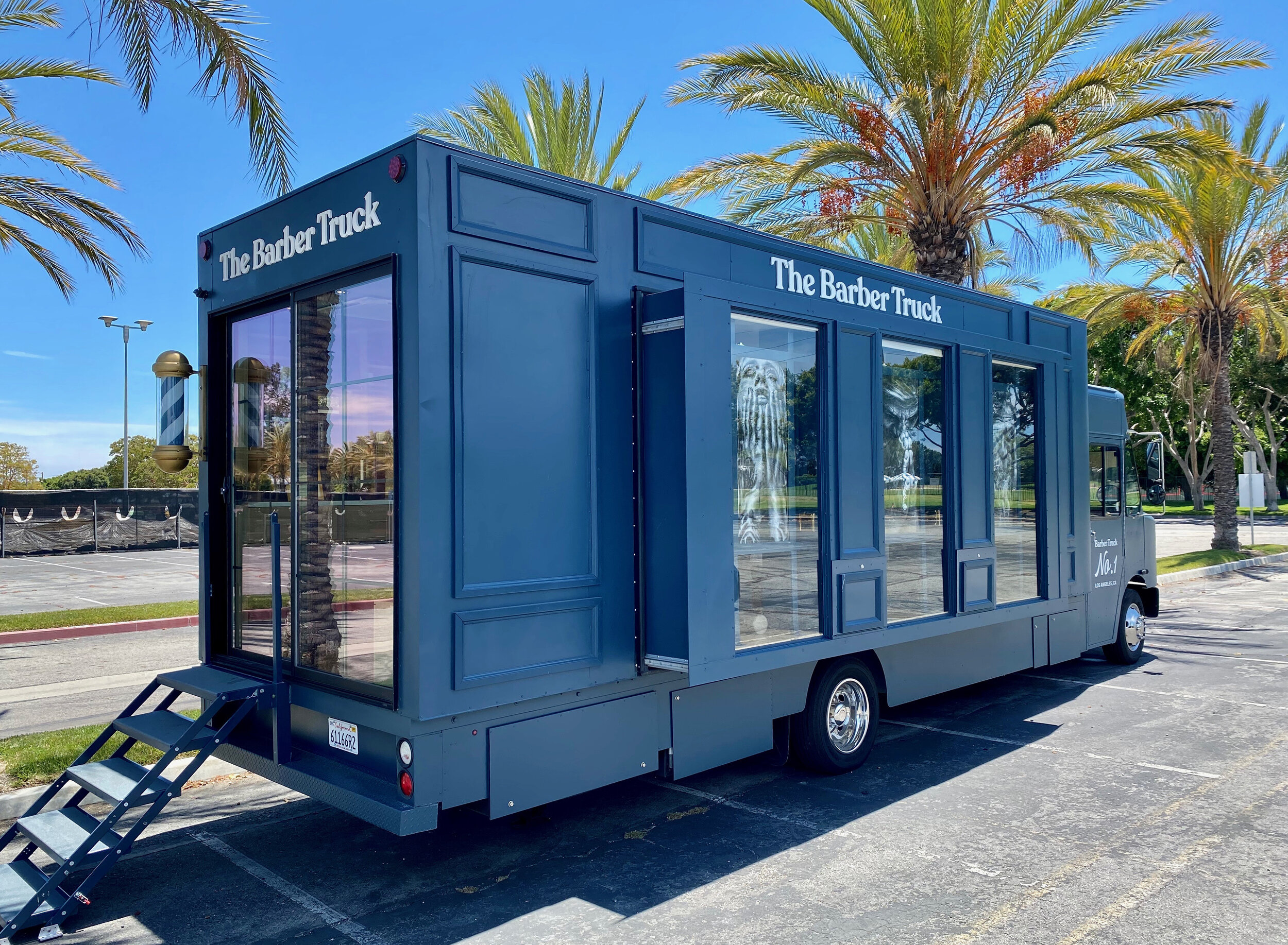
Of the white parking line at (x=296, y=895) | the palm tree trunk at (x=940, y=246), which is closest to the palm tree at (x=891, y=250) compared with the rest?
the palm tree trunk at (x=940, y=246)

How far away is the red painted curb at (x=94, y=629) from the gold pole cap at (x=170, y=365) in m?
8.34

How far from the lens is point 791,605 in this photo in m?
5.51

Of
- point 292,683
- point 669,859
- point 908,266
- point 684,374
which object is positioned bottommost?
point 669,859

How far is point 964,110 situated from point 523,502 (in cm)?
972

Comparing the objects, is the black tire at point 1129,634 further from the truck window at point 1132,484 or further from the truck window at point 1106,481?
the truck window at point 1106,481

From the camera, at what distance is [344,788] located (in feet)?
14.3

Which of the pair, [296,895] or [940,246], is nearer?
[296,895]

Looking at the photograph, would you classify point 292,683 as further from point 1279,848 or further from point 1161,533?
point 1161,533

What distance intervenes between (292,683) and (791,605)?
276 centimetres

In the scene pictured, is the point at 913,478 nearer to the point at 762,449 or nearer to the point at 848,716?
the point at 762,449

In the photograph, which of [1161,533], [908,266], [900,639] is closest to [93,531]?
[908,266]

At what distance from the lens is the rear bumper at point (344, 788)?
4.04m

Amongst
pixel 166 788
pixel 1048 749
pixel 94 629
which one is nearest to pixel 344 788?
pixel 166 788

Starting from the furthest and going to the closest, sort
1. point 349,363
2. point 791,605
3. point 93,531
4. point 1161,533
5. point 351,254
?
point 1161,533
point 93,531
point 791,605
point 349,363
point 351,254
